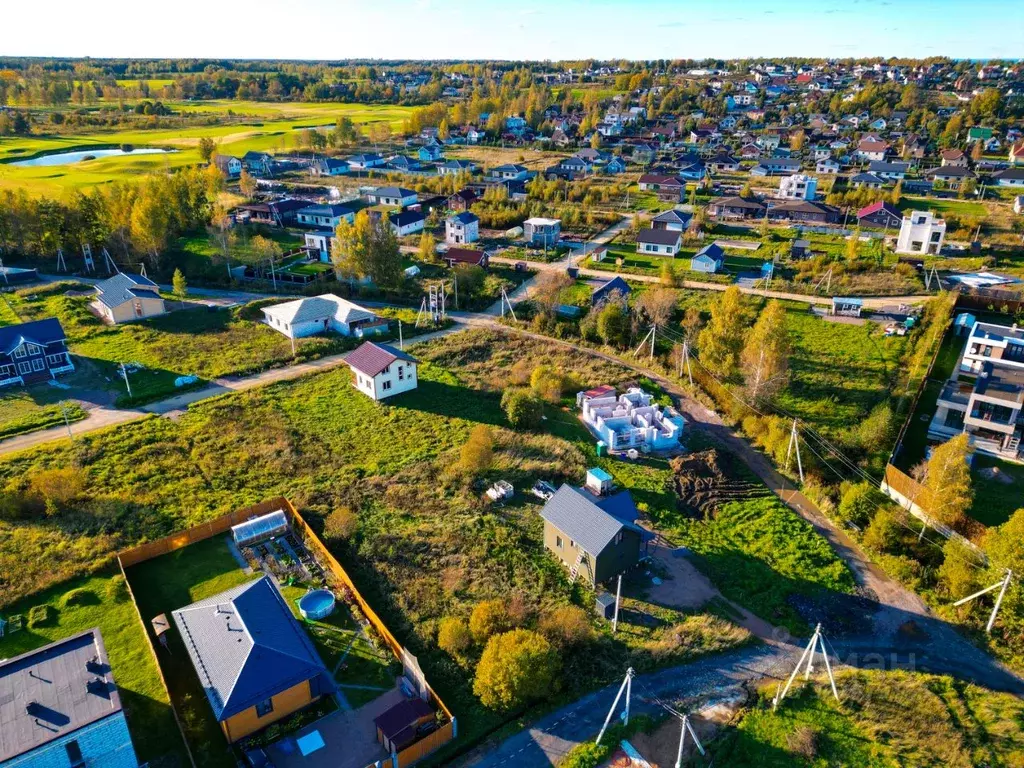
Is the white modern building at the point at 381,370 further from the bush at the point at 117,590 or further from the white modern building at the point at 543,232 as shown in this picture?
the white modern building at the point at 543,232

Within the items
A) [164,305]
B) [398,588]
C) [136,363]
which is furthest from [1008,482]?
[164,305]

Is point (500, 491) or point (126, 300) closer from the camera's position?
point (500, 491)

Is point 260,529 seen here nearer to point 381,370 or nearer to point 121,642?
point 121,642

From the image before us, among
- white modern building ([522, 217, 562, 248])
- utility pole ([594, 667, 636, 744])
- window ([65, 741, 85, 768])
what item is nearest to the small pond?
white modern building ([522, 217, 562, 248])

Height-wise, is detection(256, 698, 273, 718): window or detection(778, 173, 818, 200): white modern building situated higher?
detection(778, 173, 818, 200): white modern building

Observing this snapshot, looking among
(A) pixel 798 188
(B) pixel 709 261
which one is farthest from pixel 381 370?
(A) pixel 798 188

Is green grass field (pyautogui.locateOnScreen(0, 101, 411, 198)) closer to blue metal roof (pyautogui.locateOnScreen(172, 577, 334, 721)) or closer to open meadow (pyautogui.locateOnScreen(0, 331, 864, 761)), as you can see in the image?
open meadow (pyautogui.locateOnScreen(0, 331, 864, 761))

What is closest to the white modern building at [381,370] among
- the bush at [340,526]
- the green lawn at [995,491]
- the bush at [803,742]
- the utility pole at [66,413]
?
the bush at [340,526]
